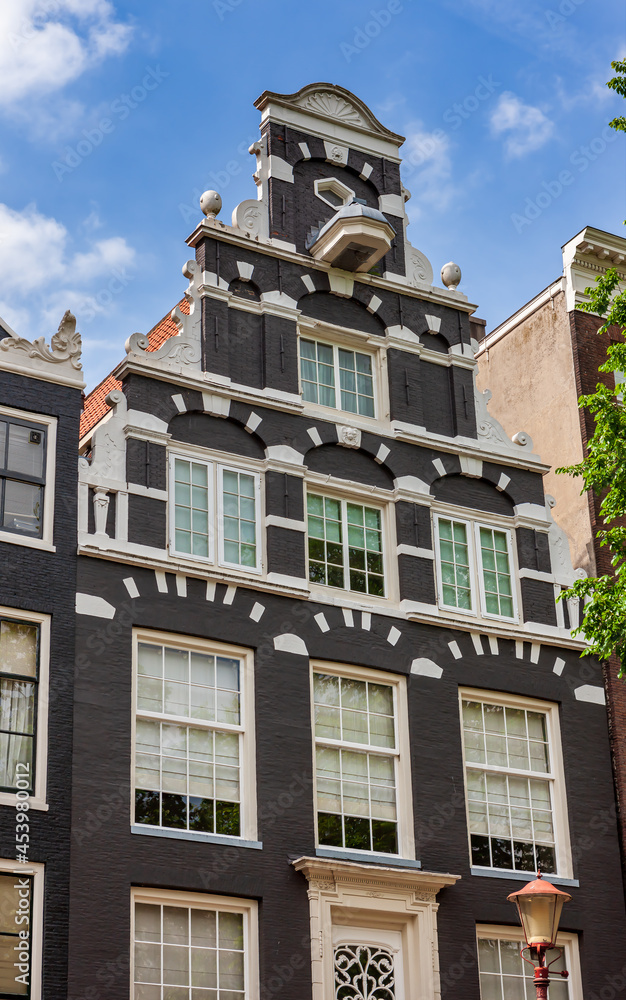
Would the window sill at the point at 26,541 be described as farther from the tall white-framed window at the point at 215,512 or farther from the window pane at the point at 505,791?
the window pane at the point at 505,791

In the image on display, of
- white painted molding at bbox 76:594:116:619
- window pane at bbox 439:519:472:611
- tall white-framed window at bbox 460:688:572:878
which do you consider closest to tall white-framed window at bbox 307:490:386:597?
window pane at bbox 439:519:472:611

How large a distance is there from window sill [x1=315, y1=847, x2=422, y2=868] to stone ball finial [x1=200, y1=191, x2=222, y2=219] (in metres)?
9.81

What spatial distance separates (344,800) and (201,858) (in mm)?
2546

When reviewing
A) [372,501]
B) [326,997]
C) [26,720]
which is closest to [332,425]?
[372,501]

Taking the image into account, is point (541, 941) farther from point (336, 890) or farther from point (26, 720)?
point (26, 720)

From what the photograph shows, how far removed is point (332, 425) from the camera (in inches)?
888

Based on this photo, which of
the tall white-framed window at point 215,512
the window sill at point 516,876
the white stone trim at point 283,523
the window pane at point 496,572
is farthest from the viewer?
the window pane at point 496,572

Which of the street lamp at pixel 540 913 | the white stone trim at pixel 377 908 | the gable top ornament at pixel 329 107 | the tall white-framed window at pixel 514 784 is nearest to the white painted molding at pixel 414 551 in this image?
the tall white-framed window at pixel 514 784

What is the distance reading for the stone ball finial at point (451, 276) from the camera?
25062 mm

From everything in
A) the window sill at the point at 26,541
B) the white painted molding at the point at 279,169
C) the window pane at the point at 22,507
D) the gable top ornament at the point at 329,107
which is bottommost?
the window sill at the point at 26,541

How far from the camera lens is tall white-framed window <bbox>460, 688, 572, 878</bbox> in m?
21.4

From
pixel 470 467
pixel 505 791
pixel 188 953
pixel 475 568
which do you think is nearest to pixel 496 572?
pixel 475 568

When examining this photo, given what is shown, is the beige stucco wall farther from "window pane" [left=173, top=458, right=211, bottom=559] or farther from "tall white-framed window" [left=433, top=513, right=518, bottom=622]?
"window pane" [left=173, top=458, right=211, bottom=559]

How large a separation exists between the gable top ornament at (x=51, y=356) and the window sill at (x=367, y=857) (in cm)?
721
